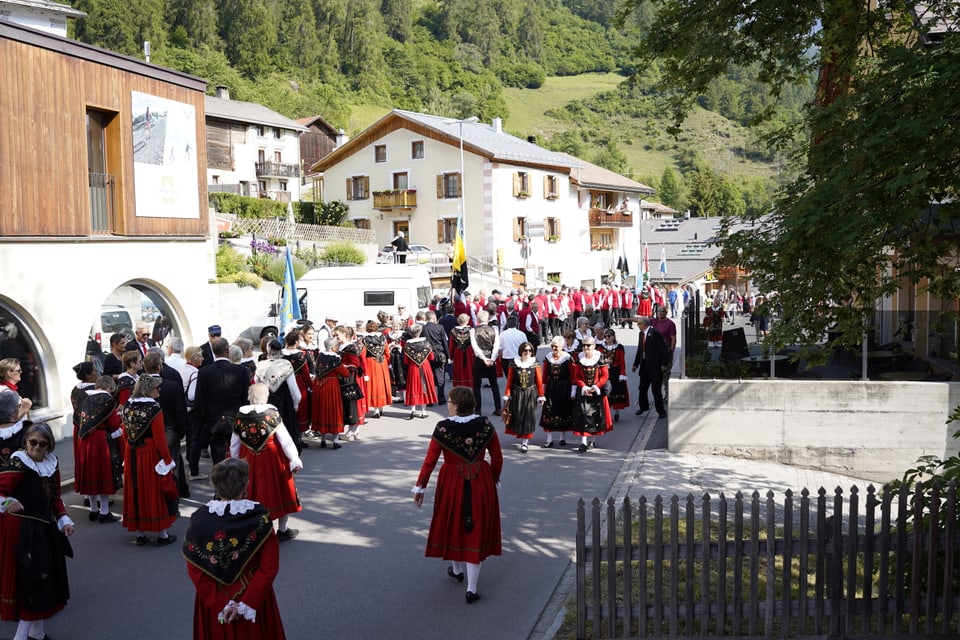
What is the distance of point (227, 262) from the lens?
30.9 metres

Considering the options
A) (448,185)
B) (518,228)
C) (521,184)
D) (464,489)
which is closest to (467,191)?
(448,185)

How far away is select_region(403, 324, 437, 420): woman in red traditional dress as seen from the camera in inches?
596

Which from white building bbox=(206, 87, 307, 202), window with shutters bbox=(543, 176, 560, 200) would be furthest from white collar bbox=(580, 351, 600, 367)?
white building bbox=(206, 87, 307, 202)

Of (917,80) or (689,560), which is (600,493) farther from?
(917,80)

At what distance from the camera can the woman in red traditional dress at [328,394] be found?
1279 centimetres

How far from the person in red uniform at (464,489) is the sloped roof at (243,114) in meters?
57.3

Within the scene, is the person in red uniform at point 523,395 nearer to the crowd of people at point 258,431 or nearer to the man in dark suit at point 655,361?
the crowd of people at point 258,431

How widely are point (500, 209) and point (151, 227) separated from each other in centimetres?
3226

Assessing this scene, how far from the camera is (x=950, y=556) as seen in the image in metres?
6.50

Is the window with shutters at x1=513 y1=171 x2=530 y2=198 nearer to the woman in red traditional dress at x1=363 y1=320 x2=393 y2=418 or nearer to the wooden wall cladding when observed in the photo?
the wooden wall cladding

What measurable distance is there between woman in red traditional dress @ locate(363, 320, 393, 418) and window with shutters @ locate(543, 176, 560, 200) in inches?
1439

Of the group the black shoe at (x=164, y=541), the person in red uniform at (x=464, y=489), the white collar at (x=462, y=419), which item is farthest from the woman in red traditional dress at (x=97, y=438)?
the white collar at (x=462, y=419)

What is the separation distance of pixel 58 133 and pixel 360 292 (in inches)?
352

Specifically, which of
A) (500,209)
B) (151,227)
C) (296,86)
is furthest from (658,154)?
(151,227)
